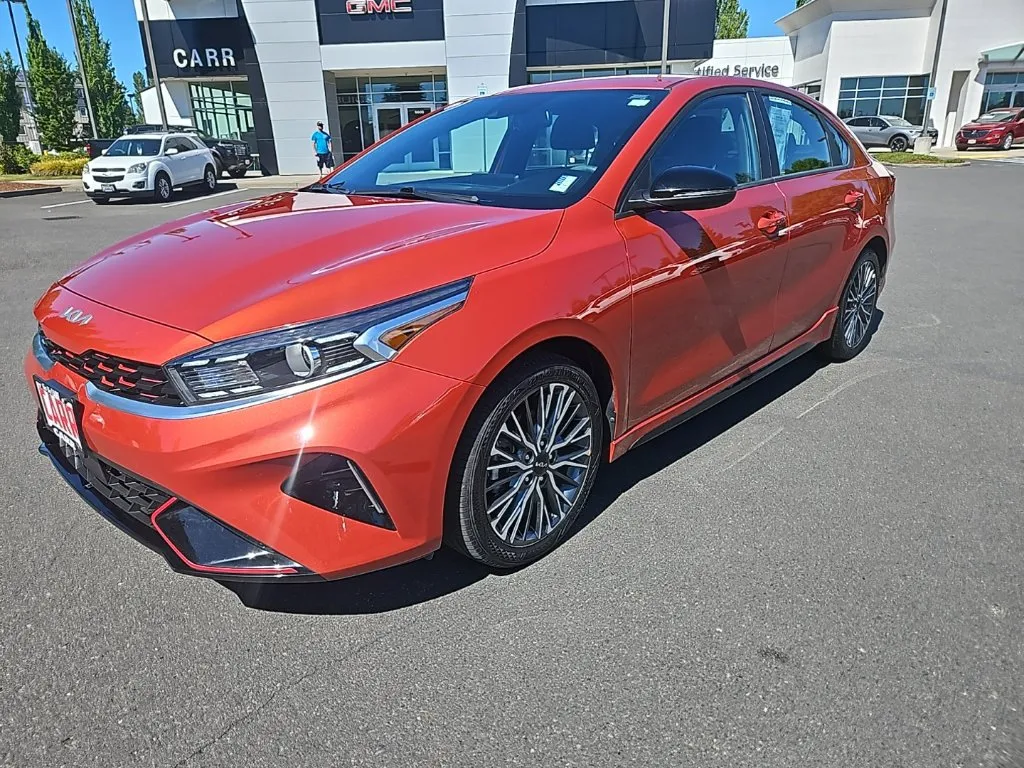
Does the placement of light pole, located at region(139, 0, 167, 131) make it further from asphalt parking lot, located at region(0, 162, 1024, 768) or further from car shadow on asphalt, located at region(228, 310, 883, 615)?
car shadow on asphalt, located at region(228, 310, 883, 615)

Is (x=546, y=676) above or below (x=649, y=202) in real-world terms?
below

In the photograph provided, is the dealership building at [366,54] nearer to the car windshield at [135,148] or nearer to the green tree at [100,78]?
the car windshield at [135,148]

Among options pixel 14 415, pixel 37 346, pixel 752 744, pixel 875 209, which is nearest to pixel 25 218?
pixel 14 415

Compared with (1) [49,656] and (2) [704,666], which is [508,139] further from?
(1) [49,656]

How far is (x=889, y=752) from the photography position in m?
1.92

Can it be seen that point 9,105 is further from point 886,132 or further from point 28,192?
point 886,132

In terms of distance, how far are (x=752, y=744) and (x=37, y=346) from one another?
2721mm

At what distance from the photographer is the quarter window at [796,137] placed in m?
3.85

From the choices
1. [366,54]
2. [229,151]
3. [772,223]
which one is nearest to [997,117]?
[366,54]

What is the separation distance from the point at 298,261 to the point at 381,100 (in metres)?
28.3

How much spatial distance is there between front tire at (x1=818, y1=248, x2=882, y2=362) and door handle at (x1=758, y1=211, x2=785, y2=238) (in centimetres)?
116

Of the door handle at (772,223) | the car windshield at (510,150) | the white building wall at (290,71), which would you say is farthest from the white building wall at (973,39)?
the car windshield at (510,150)

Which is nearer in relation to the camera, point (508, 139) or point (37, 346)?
point (37, 346)

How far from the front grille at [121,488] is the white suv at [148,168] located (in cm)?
1771
